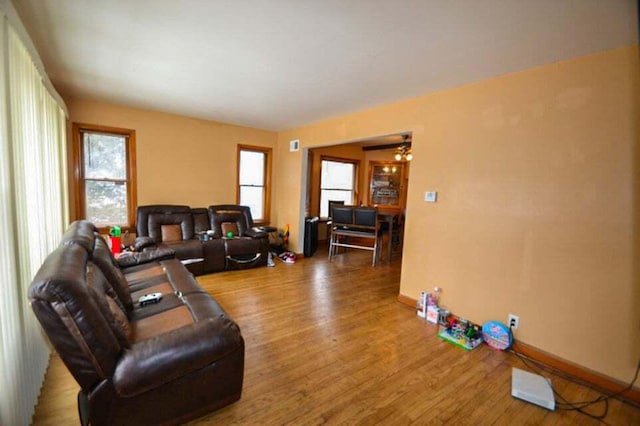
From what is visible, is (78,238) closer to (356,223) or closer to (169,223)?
(169,223)

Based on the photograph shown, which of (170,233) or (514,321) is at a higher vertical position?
(170,233)

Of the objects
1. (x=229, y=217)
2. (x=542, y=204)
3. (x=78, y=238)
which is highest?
(x=542, y=204)

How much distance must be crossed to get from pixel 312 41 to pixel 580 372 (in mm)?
3245

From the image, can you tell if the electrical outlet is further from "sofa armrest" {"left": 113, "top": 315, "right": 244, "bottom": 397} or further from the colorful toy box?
"sofa armrest" {"left": 113, "top": 315, "right": 244, "bottom": 397}

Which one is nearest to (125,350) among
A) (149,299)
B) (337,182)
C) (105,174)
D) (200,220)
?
(149,299)

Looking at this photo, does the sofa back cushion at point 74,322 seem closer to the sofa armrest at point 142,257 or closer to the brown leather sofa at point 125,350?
the brown leather sofa at point 125,350

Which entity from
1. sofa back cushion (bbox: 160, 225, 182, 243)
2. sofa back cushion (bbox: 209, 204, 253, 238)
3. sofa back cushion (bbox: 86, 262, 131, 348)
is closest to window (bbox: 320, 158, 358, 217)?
sofa back cushion (bbox: 209, 204, 253, 238)

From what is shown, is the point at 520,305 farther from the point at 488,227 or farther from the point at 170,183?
the point at 170,183

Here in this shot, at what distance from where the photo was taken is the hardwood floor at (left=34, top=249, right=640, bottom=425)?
5.62 ft

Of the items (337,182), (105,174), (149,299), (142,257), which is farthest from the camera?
(337,182)

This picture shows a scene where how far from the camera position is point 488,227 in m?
2.64

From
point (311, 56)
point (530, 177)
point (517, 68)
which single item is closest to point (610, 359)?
point (530, 177)

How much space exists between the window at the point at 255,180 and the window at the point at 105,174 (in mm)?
1758

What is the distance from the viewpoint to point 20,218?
154 cm
